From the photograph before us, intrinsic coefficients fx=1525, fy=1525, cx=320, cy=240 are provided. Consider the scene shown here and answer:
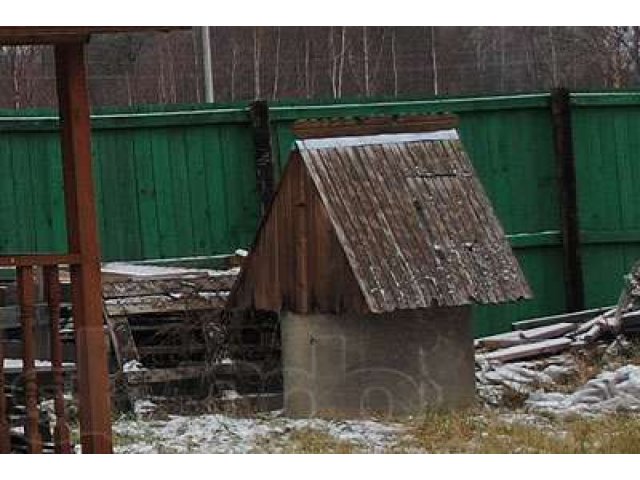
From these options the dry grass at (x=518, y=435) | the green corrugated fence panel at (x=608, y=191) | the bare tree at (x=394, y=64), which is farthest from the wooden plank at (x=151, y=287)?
the green corrugated fence panel at (x=608, y=191)

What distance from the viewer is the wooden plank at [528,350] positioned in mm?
8219

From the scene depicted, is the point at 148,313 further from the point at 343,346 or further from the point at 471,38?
the point at 471,38

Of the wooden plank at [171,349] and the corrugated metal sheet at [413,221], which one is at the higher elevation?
the corrugated metal sheet at [413,221]

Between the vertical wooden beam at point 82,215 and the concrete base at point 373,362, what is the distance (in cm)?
198

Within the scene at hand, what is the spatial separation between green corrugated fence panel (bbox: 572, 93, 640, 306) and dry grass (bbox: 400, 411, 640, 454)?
2553 millimetres

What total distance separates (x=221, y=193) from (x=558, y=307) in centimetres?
222

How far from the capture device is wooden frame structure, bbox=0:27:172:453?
5109 millimetres

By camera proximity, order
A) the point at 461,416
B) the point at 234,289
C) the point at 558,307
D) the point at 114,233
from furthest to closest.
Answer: the point at 558,307 → the point at 114,233 → the point at 234,289 → the point at 461,416

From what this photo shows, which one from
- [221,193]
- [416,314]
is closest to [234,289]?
[416,314]

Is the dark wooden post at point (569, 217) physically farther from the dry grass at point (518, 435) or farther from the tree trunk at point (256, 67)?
the dry grass at point (518, 435)

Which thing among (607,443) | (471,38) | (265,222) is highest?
(471,38)

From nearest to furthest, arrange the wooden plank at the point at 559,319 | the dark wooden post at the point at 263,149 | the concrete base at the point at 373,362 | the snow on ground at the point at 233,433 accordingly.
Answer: the snow on ground at the point at 233,433
the concrete base at the point at 373,362
the dark wooden post at the point at 263,149
the wooden plank at the point at 559,319

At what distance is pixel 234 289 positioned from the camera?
732cm

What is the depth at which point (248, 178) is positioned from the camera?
8828 millimetres
